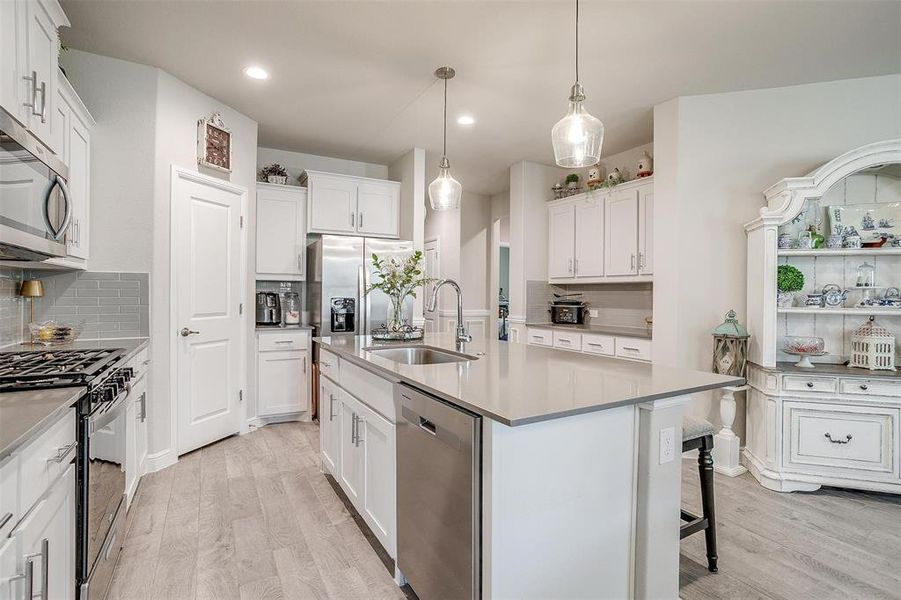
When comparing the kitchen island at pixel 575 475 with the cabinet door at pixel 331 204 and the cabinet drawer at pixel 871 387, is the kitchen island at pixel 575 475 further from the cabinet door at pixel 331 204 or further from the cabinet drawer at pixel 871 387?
the cabinet door at pixel 331 204

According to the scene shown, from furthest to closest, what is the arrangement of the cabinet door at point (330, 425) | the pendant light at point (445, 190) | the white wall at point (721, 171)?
the white wall at point (721, 171), the pendant light at point (445, 190), the cabinet door at point (330, 425)

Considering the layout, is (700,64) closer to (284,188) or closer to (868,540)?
(868,540)

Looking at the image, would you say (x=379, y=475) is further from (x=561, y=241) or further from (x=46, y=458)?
(x=561, y=241)

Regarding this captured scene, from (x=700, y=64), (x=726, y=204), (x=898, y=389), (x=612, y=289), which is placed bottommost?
(x=898, y=389)

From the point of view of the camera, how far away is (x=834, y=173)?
280 cm

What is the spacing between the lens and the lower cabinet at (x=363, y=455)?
189 centimetres

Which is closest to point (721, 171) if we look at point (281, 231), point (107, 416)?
point (281, 231)

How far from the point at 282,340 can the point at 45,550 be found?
2.99 m

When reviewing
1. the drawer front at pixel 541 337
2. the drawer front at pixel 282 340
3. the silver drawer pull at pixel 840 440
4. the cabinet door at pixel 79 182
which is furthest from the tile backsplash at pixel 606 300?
the cabinet door at pixel 79 182

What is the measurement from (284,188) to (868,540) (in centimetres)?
482

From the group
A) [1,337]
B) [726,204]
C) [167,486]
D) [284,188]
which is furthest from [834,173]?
[1,337]

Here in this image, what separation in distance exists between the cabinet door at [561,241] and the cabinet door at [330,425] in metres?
3.04

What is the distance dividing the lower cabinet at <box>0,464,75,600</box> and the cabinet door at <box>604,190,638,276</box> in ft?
13.4

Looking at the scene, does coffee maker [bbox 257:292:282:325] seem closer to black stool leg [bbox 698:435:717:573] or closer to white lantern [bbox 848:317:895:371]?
black stool leg [bbox 698:435:717:573]
